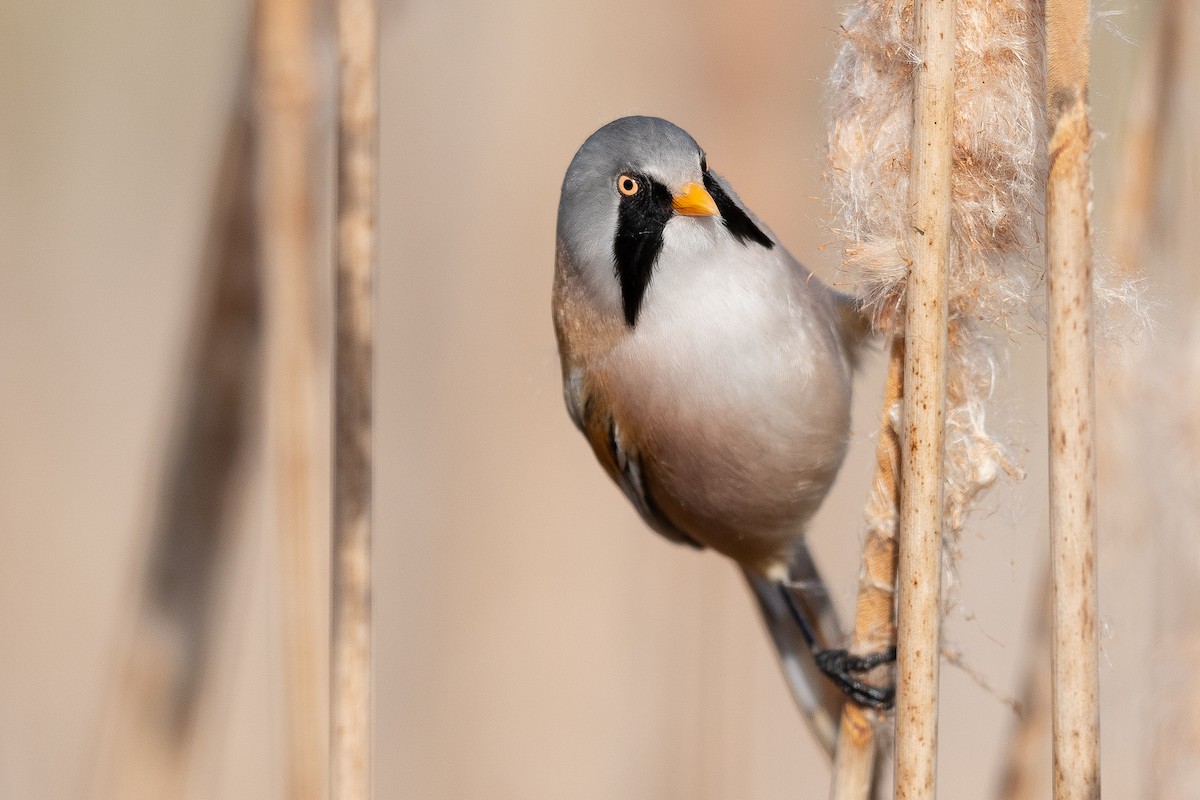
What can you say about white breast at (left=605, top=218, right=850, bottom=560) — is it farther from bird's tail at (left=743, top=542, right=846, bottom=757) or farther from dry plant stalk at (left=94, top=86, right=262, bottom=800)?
dry plant stalk at (left=94, top=86, right=262, bottom=800)

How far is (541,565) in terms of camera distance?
91.7 inches

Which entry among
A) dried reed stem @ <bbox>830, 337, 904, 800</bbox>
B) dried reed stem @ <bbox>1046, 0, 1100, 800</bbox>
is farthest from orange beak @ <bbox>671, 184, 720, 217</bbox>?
dried reed stem @ <bbox>1046, 0, 1100, 800</bbox>

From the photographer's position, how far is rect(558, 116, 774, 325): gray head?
4.37 ft

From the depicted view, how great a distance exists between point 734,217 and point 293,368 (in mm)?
599

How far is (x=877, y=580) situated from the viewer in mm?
1154

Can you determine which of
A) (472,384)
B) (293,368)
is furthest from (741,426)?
(472,384)

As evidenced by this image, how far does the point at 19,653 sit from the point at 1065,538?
1903mm

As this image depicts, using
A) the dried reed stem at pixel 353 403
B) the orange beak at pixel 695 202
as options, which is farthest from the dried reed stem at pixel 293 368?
the orange beak at pixel 695 202

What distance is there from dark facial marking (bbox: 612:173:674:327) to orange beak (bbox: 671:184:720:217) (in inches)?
0.7

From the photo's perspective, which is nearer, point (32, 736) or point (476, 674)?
point (32, 736)

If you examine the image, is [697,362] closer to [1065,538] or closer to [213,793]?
[1065,538]

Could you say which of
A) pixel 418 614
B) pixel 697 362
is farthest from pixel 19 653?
pixel 697 362

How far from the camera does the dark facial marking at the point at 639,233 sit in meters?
1.35

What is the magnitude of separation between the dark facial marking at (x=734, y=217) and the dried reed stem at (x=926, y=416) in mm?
421
